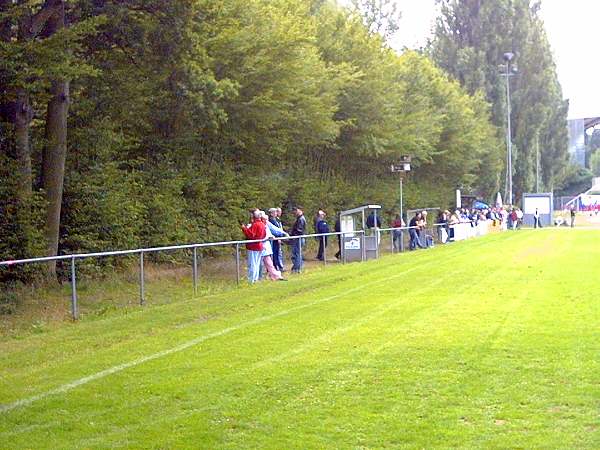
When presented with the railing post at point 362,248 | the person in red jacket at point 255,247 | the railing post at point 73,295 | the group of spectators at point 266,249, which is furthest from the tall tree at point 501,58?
the railing post at point 73,295

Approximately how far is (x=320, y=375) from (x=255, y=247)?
12.4 m

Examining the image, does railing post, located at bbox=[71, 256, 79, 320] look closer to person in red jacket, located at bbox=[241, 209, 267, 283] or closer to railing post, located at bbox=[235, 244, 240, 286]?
railing post, located at bbox=[235, 244, 240, 286]

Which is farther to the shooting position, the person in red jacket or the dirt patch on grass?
the dirt patch on grass

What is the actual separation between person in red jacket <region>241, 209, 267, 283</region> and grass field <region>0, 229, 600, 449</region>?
4140mm

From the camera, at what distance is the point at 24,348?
12.7 metres

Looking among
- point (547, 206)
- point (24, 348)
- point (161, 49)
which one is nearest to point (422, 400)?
point (24, 348)

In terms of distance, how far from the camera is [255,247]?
2194cm

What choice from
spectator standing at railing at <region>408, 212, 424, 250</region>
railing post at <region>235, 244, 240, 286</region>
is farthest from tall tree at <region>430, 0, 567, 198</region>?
railing post at <region>235, 244, 240, 286</region>

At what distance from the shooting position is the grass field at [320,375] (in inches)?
286

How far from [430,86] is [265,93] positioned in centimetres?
2974

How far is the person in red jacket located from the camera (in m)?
21.9

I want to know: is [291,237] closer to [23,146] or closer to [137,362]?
[23,146]

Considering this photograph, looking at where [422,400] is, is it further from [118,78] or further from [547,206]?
[547,206]

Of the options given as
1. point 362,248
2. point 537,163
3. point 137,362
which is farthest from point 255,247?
point 537,163
